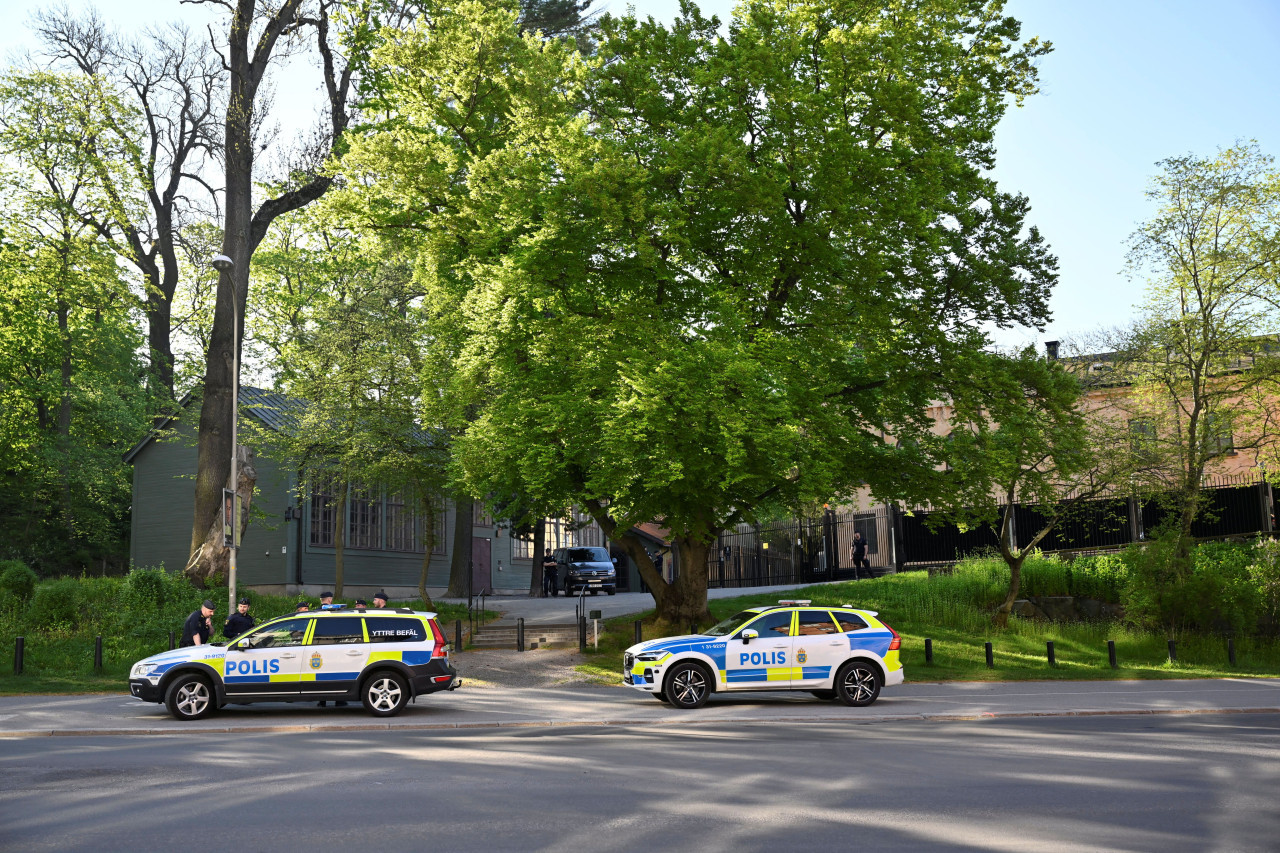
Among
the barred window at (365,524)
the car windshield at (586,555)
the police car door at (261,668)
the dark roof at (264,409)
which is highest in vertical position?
the dark roof at (264,409)

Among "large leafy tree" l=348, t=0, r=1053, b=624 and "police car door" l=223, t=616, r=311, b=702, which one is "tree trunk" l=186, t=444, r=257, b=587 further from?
"police car door" l=223, t=616, r=311, b=702

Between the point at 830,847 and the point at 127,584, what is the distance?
77.2 feet

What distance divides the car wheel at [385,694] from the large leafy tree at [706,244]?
18.8 ft

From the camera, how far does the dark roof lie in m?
34.3

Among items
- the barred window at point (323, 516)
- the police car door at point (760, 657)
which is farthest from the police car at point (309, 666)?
the barred window at point (323, 516)

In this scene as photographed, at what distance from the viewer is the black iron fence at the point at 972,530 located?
29.6 m

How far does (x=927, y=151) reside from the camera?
2180 centimetres

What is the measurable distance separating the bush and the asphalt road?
13.9 meters

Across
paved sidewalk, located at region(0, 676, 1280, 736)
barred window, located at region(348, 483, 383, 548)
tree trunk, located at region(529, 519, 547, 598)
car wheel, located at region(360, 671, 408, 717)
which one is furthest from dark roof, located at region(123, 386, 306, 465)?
car wheel, located at region(360, 671, 408, 717)

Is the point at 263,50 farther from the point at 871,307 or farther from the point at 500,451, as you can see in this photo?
the point at 871,307

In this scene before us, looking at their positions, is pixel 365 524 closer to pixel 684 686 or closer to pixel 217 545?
pixel 217 545

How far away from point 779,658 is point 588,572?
2570 cm

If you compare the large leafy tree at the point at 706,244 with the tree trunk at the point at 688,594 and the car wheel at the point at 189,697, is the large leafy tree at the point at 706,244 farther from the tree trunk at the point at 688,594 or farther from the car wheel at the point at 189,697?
the car wheel at the point at 189,697

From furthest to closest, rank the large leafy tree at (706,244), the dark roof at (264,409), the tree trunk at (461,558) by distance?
the tree trunk at (461,558)
the dark roof at (264,409)
the large leafy tree at (706,244)
